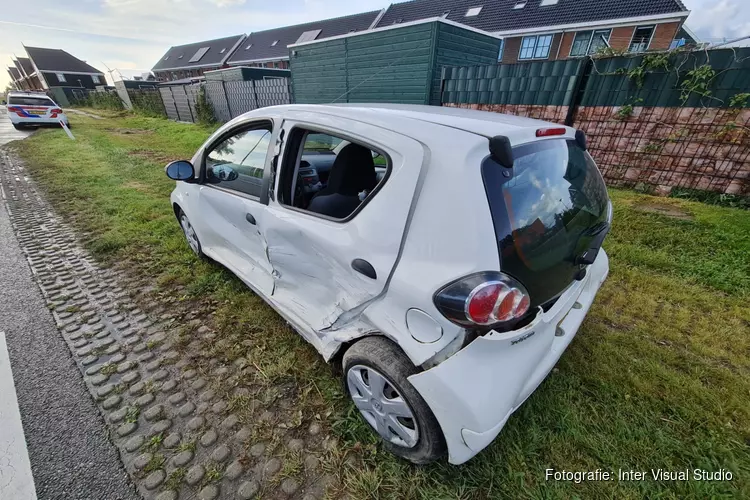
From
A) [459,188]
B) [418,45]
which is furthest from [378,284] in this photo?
[418,45]

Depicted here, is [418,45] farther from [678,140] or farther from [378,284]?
[378,284]

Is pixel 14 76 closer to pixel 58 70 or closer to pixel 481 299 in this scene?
pixel 58 70

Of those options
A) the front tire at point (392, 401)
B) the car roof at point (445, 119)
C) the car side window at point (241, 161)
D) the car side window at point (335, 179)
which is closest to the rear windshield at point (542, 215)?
the car roof at point (445, 119)

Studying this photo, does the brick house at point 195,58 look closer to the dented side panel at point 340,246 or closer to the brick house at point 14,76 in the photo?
the brick house at point 14,76

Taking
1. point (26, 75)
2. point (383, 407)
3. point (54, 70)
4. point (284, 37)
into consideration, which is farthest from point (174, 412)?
point (26, 75)

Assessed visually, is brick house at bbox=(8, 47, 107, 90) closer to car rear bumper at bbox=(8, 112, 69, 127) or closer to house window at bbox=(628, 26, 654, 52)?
car rear bumper at bbox=(8, 112, 69, 127)

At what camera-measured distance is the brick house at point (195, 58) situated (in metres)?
37.6

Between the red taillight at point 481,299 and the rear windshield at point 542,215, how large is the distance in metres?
0.07

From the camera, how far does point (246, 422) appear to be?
1.83 metres

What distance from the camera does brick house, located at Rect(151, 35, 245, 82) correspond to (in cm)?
3756

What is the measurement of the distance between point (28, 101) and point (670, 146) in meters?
21.4

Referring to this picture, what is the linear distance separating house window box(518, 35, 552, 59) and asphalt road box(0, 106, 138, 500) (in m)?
24.7

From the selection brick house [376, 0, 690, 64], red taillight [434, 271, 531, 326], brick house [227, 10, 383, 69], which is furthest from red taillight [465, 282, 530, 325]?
brick house [227, 10, 383, 69]

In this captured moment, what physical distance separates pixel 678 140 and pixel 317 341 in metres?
6.15
